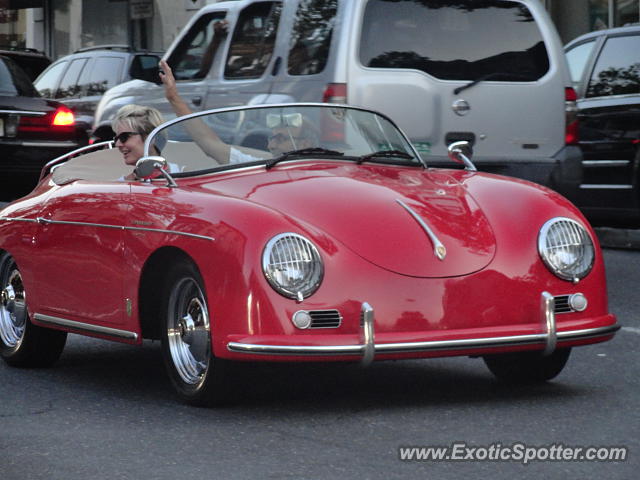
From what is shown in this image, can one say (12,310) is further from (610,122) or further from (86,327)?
(610,122)

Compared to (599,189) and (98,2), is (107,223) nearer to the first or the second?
(599,189)

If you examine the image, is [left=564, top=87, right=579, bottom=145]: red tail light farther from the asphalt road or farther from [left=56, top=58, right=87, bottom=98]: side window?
[left=56, top=58, right=87, bottom=98]: side window

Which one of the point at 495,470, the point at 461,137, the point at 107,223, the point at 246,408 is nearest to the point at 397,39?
the point at 461,137

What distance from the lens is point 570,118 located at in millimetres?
10945

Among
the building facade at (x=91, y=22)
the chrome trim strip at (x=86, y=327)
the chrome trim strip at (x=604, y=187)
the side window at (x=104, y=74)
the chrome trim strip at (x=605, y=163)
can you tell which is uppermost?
the chrome trim strip at (x=86, y=327)

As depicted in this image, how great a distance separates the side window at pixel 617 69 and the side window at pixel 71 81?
8015 mm

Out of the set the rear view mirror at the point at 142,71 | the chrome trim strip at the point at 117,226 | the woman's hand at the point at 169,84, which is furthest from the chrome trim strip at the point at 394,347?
the rear view mirror at the point at 142,71

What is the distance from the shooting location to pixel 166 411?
629cm

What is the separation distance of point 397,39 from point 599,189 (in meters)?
3.56

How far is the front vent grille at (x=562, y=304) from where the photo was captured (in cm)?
622

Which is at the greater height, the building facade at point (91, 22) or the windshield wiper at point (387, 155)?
the windshield wiper at point (387, 155)

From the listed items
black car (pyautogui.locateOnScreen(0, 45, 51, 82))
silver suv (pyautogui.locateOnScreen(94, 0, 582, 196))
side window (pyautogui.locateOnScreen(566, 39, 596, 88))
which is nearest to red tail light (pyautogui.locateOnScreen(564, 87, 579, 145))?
silver suv (pyautogui.locateOnScreen(94, 0, 582, 196))

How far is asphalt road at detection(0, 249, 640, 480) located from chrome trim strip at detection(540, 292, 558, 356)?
0.25 metres

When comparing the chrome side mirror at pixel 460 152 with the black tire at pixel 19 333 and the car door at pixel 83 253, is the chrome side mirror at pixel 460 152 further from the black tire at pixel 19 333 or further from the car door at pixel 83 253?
the black tire at pixel 19 333
